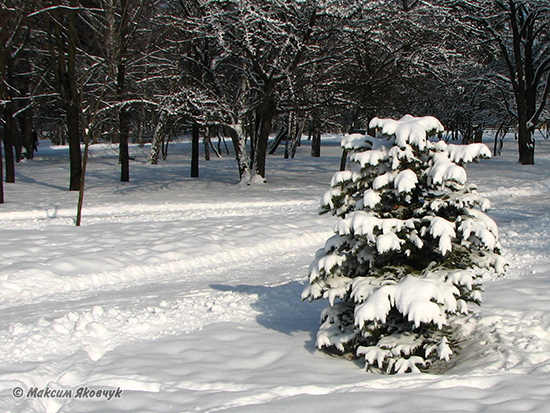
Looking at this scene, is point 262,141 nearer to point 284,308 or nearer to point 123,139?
point 123,139

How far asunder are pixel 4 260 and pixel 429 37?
17135 millimetres

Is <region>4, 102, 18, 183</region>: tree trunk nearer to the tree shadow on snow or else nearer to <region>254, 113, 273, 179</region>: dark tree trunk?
<region>254, 113, 273, 179</region>: dark tree trunk

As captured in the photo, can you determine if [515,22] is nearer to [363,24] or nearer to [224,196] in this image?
[363,24]

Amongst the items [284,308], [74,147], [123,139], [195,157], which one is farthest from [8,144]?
[284,308]

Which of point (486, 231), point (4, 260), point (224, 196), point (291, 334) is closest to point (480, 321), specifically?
point (486, 231)

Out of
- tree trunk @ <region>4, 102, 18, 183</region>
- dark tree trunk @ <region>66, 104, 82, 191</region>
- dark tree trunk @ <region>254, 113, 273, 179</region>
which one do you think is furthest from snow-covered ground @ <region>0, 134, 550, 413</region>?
tree trunk @ <region>4, 102, 18, 183</region>

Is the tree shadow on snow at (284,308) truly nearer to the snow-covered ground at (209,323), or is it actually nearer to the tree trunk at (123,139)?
the snow-covered ground at (209,323)

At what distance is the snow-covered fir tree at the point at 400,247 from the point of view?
15.8ft

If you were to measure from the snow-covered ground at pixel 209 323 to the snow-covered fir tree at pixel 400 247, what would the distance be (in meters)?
0.34

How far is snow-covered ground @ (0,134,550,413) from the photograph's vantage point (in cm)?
435

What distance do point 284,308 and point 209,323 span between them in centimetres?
118

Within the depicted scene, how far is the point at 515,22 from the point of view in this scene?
23.9 metres

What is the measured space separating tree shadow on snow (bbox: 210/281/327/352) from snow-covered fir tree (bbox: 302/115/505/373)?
94 cm

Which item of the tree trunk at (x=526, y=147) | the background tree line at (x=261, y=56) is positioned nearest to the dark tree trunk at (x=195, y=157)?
the background tree line at (x=261, y=56)
